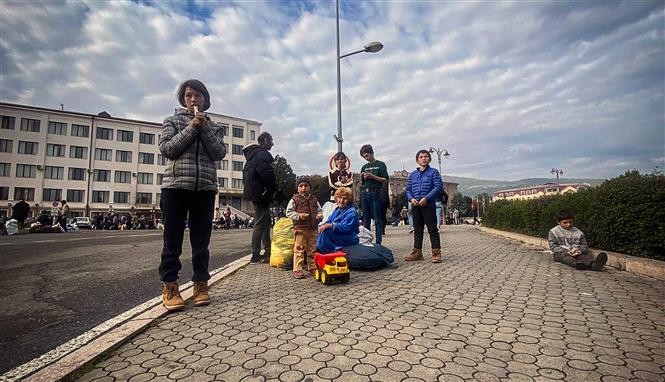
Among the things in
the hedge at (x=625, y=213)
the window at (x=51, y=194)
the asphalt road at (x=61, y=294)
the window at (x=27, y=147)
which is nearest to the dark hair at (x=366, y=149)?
the asphalt road at (x=61, y=294)

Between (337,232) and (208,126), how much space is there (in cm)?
262

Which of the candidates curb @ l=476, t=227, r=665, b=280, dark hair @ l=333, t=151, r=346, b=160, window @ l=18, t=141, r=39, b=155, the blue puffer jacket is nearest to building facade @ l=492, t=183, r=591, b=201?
curb @ l=476, t=227, r=665, b=280

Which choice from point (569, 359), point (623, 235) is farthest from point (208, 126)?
point (623, 235)

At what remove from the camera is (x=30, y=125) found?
4541 centimetres

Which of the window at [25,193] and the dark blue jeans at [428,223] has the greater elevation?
the window at [25,193]

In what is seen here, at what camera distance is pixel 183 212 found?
3363 mm

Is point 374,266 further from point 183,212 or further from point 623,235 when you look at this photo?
point 623,235

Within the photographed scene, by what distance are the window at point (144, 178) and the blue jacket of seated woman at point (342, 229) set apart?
179 ft

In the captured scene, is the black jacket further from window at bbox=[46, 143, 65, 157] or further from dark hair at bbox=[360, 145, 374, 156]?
window at bbox=[46, 143, 65, 157]

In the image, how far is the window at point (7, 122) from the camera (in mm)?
44000

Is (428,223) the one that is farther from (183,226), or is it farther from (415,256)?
(183,226)

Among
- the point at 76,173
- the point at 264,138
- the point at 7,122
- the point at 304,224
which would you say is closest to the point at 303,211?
the point at 304,224

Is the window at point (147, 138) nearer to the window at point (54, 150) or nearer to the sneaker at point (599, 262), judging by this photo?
the window at point (54, 150)

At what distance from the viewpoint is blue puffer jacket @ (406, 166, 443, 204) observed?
5984mm
